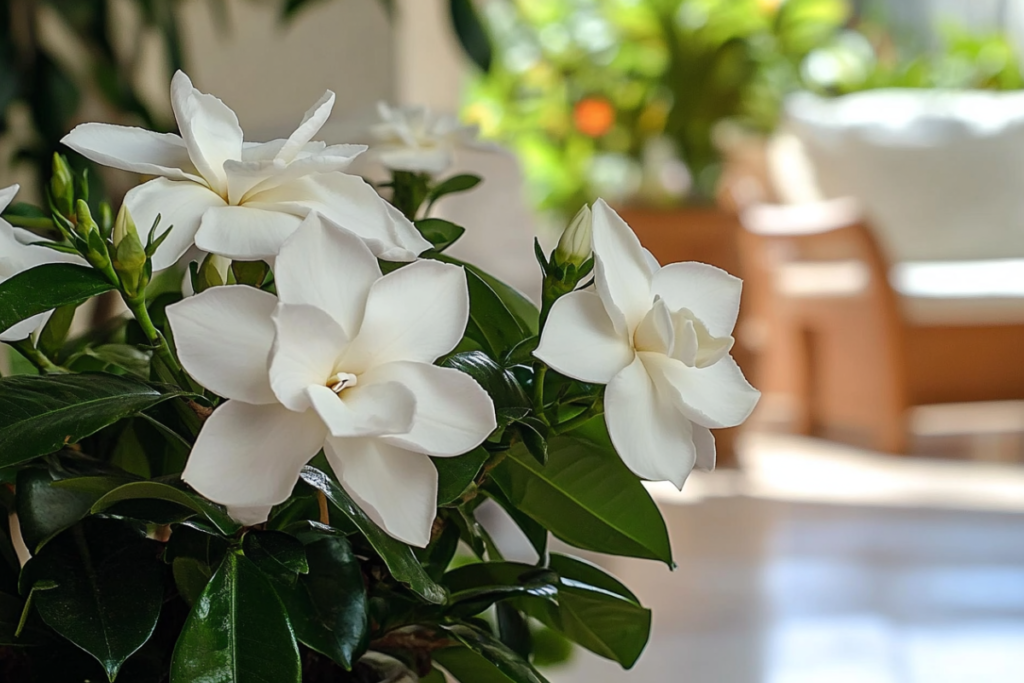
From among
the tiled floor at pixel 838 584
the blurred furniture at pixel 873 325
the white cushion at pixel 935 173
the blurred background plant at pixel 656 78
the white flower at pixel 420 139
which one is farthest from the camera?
the white cushion at pixel 935 173

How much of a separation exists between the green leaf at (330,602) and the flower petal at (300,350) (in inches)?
3.2

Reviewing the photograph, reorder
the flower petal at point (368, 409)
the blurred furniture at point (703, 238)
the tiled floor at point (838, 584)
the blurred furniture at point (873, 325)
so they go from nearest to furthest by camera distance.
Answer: the flower petal at point (368, 409) < the tiled floor at point (838, 584) < the blurred furniture at point (703, 238) < the blurred furniture at point (873, 325)

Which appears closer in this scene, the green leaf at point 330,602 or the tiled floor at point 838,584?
the green leaf at point 330,602

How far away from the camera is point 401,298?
28 cm

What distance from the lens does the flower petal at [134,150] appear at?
1.00ft

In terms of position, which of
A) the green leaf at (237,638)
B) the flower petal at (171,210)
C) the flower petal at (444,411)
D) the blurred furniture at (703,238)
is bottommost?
the blurred furniture at (703,238)

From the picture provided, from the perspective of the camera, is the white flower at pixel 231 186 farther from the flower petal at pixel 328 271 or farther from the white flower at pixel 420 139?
the white flower at pixel 420 139

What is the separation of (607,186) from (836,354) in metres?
1.15

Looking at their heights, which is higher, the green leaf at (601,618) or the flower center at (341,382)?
the flower center at (341,382)

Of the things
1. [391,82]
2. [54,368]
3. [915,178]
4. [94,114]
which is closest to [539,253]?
[54,368]

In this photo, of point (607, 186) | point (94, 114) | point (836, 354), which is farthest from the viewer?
point (607, 186)

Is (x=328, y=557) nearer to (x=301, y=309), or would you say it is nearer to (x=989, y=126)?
(x=301, y=309)

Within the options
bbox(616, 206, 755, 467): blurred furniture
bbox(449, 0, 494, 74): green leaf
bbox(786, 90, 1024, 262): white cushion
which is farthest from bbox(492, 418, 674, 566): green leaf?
bbox(786, 90, 1024, 262): white cushion

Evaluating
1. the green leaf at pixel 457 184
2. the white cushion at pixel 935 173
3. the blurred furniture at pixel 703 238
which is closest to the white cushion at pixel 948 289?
the white cushion at pixel 935 173
